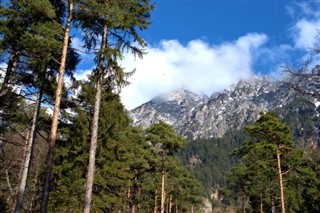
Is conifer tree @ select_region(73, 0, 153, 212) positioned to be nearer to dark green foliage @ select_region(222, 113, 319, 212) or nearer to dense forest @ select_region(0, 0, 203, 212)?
dense forest @ select_region(0, 0, 203, 212)

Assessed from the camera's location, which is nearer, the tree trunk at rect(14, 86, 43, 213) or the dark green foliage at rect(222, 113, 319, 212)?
the tree trunk at rect(14, 86, 43, 213)

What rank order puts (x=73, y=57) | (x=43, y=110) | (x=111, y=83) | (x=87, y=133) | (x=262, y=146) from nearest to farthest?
1. (x=111, y=83)
2. (x=73, y=57)
3. (x=87, y=133)
4. (x=43, y=110)
5. (x=262, y=146)

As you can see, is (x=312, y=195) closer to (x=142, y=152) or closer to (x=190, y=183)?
(x=142, y=152)

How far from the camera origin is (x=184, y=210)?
2488 inches

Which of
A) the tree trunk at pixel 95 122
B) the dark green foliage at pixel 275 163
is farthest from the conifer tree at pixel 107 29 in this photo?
the dark green foliage at pixel 275 163

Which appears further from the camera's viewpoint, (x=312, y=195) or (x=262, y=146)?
(x=312, y=195)

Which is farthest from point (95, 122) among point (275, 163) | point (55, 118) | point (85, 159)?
point (275, 163)

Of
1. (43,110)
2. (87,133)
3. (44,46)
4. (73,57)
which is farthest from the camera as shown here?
(43,110)

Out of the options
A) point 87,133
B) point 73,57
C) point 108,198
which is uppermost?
point 73,57

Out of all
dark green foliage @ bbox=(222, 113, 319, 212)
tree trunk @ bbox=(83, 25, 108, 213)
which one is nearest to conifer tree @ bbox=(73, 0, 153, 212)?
tree trunk @ bbox=(83, 25, 108, 213)

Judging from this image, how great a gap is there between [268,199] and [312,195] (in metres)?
4.70

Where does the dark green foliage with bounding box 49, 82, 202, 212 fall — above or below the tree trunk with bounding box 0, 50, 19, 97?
below

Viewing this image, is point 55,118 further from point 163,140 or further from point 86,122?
point 163,140

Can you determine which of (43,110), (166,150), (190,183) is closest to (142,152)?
(166,150)
